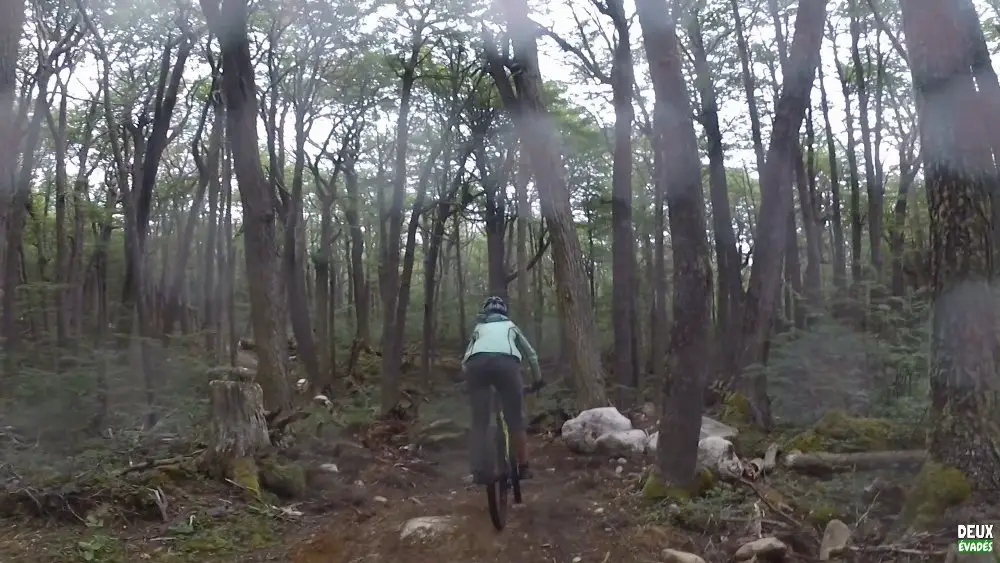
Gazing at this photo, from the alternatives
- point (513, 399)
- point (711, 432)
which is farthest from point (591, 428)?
point (513, 399)

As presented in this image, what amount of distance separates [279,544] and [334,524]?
0.57 meters

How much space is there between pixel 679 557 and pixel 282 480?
3.77 meters

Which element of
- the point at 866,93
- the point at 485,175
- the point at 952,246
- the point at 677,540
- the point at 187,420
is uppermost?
the point at 866,93

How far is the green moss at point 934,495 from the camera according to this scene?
4855 millimetres

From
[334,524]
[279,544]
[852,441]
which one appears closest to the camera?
[279,544]

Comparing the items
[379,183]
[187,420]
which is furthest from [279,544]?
[379,183]

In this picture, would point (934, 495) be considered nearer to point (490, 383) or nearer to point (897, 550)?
point (897, 550)

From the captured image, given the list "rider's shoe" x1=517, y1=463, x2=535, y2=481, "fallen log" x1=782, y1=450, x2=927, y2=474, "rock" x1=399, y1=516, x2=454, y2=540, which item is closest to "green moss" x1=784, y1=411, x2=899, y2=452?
"fallen log" x1=782, y1=450, x2=927, y2=474

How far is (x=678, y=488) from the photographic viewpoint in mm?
6445

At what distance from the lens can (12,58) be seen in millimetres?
6699

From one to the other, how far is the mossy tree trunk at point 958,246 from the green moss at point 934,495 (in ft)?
0.16

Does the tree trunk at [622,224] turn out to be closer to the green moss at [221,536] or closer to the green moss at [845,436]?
the green moss at [845,436]

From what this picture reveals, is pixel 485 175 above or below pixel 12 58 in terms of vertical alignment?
above

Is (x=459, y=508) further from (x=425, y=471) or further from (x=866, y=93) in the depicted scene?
(x=866, y=93)
